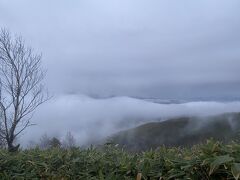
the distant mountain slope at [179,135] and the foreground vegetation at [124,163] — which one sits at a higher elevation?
the distant mountain slope at [179,135]

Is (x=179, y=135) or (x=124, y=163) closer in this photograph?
(x=124, y=163)

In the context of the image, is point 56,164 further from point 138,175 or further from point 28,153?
point 138,175

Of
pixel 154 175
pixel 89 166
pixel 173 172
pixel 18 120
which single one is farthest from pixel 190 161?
pixel 18 120

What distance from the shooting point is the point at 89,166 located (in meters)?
5.61

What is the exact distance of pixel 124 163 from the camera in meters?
4.93

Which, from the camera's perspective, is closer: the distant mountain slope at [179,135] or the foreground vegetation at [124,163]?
the foreground vegetation at [124,163]

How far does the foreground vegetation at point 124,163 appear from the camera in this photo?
12.5 ft

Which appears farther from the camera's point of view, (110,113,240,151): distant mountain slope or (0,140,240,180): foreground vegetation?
(110,113,240,151): distant mountain slope

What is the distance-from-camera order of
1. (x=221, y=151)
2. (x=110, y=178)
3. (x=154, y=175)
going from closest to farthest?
(x=221, y=151) < (x=154, y=175) < (x=110, y=178)

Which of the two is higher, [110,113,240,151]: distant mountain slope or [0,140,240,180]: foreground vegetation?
[110,113,240,151]: distant mountain slope

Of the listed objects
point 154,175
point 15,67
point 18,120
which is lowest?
point 154,175

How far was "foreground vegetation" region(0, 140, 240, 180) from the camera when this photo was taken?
3.81 metres

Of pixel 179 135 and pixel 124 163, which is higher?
pixel 179 135

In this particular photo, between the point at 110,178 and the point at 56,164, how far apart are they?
178 cm
